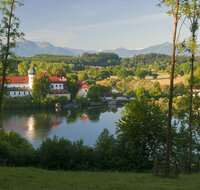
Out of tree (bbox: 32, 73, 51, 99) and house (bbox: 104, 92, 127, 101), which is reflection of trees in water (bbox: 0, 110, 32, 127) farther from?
house (bbox: 104, 92, 127, 101)

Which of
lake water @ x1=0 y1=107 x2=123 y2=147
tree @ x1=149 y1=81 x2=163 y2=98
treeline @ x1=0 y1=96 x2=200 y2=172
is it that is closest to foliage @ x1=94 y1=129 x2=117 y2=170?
treeline @ x1=0 y1=96 x2=200 y2=172

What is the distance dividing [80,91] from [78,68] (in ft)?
254

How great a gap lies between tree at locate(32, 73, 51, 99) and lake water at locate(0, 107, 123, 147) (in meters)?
8.65

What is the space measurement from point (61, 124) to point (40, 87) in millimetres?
24657

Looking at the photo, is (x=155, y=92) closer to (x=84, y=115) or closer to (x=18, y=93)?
(x=84, y=115)

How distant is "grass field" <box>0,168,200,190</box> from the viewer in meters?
10.4

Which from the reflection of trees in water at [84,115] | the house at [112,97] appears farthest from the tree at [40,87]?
the house at [112,97]

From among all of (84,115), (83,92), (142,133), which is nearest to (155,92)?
(83,92)

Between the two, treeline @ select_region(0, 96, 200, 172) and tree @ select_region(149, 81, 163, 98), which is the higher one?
tree @ select_region(149, 81, 163, 98)

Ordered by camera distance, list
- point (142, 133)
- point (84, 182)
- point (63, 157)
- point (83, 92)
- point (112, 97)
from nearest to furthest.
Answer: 1. point (84, 182)
2. point (63, 157)
3. point (142, 133)
4. point (112, 97)
5. point (83, 92)

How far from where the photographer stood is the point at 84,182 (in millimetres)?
11461

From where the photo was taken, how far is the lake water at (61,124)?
131 feet

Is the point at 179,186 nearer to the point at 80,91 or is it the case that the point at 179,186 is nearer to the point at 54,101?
the point at 54,101

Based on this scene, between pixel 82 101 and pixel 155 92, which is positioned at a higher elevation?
pixel 155 92
